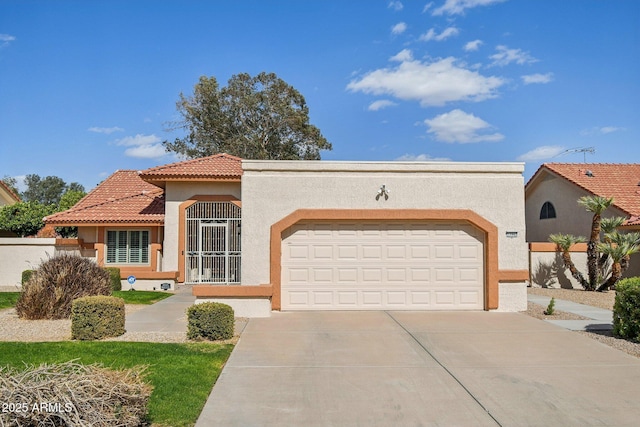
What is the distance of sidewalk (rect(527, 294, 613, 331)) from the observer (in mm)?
11703

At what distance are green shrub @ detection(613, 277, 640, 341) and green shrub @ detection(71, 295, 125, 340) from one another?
972cm

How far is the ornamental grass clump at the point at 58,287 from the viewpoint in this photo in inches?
489

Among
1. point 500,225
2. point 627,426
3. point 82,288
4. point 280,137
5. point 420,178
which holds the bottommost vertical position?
point 627,426

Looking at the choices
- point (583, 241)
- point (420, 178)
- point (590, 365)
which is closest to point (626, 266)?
point (583, 241)

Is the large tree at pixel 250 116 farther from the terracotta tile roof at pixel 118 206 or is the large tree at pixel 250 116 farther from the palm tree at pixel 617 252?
the palm tree at pixel 617 252

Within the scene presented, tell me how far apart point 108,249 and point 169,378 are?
Result: 1601cm

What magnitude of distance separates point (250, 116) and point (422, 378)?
3646 centimetres

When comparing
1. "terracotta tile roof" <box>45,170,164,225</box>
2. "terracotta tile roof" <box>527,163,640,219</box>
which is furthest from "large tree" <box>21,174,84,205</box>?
"terracotta tile roof" <box>527,163,640,219</box>

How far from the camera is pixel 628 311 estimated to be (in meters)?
10.3

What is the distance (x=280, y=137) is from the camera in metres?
41.8

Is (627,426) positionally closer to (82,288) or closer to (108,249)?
(82,288)

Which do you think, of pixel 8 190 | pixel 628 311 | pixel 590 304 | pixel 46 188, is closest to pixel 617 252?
pixel 590 304

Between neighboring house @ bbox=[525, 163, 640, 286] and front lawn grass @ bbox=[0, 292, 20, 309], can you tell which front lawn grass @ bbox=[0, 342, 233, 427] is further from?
neighboring house @ bbox=[525, 163, 640, 286]

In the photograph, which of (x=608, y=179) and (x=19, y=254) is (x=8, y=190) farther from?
(x=608, y=179)
